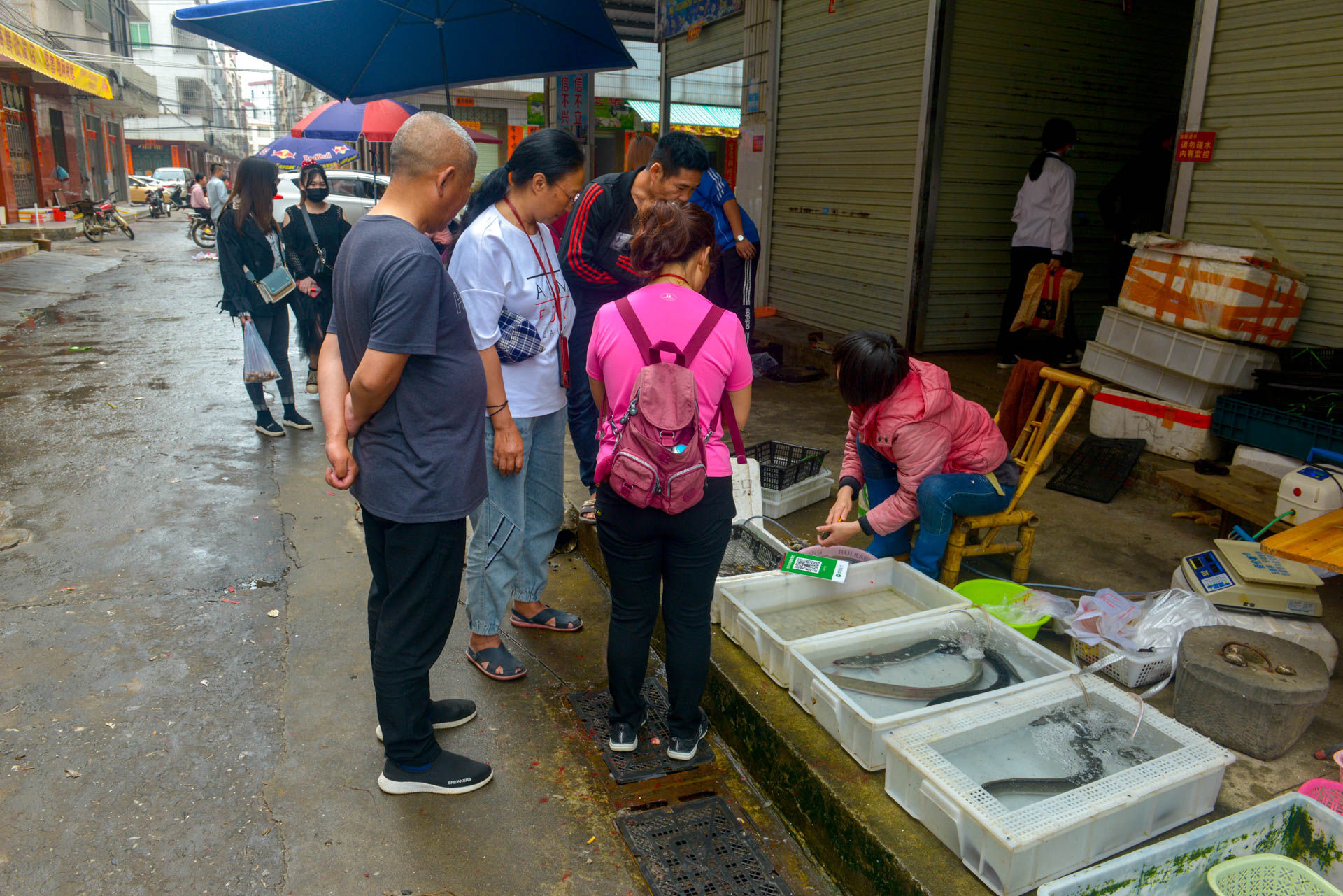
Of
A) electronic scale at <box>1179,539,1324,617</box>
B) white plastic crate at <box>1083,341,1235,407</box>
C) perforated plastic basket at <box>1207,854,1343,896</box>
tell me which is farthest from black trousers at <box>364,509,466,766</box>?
white plastic crate at <box>1083,341,1235,407</box>

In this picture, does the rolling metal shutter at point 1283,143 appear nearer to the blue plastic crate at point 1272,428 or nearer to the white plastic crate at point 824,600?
the blue plastic crate at point 1272,428

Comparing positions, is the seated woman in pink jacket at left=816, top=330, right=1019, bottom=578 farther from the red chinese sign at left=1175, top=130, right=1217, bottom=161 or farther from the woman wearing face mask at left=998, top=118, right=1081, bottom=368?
the woman wearing face mask at left=998, top=118, right=1081, bottom=368

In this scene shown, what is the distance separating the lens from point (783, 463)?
4.77 m

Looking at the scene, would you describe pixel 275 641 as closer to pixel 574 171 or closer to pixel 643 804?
pixel 643 804

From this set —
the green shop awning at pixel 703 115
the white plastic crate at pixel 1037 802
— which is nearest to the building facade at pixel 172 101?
the green shop awning at pixel 703 115

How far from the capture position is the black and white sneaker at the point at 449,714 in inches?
116

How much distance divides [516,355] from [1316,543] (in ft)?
9.35

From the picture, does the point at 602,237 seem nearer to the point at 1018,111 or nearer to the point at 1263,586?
the point at 1263,586

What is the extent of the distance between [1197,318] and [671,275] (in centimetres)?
358

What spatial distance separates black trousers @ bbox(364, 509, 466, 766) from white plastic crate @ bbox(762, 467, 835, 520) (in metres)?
2.11

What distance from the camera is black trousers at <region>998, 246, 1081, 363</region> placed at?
697cm

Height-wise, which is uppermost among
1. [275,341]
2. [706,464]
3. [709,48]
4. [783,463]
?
[709,48]

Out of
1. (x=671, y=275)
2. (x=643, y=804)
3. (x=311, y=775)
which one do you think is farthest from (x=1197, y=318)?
(x=311, y=775)

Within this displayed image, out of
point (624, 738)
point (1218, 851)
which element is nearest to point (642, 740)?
point (624, 738)
